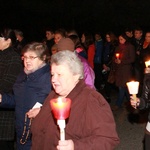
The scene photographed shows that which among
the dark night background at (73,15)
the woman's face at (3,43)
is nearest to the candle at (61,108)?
the woman's face at (3,43)

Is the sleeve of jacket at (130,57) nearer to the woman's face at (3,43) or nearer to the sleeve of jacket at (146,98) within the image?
the sleeve of jacket at (146,98)

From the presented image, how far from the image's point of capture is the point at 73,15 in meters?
23.8

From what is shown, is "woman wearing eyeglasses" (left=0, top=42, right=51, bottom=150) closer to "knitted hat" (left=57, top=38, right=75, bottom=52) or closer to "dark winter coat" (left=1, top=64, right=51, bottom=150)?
"dark winter coat" (left=1, top=64, right=51, bottom=150)

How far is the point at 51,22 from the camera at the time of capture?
24062 mm

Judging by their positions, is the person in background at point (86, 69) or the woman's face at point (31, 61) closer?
the woman's face at point (31, 61)

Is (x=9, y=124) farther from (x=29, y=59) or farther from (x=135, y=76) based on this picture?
(x=135, y=76)

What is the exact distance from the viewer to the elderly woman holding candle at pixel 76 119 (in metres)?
2.89

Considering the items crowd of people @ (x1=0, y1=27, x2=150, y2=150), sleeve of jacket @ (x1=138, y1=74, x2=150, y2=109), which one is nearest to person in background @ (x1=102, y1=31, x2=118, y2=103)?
crowd of people @ (x1=0, y1=27, x2=150, y2=150)

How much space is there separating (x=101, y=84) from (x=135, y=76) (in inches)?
95.7

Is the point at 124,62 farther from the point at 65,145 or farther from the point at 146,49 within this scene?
the point at 65,145

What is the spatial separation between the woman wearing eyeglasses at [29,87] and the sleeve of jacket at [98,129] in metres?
1.35

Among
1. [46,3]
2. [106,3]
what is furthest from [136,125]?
[106,3]

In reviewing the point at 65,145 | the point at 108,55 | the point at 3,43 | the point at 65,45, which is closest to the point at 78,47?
the point at 65,45

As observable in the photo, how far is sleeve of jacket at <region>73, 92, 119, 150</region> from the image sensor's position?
2879 mm
